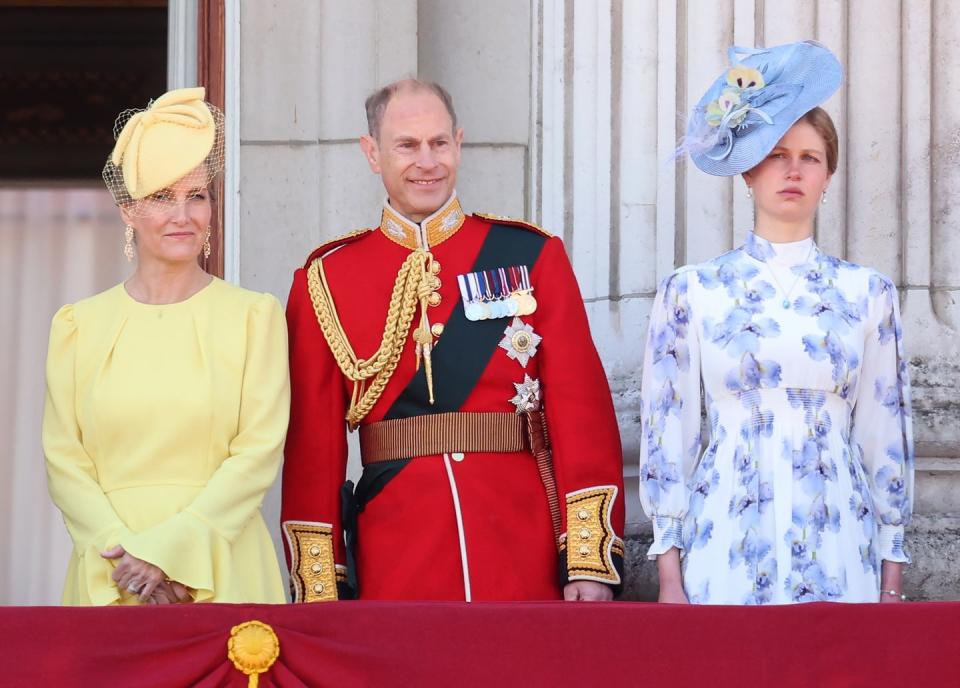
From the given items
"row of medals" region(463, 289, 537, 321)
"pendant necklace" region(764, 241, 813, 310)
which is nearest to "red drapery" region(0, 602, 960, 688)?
"pendant necklace" region(764, 241, 813, 310)

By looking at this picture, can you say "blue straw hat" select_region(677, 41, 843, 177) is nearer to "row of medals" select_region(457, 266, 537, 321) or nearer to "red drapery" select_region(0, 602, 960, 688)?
"row of medals" select_region(457, 266, 537, 321)

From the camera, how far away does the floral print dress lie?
4133 mm

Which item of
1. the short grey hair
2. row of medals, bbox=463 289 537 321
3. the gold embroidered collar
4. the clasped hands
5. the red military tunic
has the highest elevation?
the short grey hair

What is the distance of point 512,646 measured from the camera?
11.7ft

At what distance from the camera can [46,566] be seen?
7.41 meters

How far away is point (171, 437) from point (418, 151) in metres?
0.83

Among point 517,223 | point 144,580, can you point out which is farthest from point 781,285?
point 144,580

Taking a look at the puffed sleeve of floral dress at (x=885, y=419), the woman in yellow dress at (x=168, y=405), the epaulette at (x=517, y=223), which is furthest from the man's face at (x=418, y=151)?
the puffed sleeve of floral dress at (x=885, y=419)

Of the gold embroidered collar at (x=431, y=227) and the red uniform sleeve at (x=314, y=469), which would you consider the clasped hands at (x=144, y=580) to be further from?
the gold embroidered collar at (x=431, y=227)

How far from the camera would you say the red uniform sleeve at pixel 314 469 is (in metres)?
4.43

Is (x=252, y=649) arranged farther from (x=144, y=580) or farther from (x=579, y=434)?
(x=579, y=434)

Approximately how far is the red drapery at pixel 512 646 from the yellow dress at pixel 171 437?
0.49 m

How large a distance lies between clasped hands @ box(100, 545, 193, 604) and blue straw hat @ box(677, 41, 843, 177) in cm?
139

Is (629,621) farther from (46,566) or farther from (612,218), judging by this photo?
(46,566)
